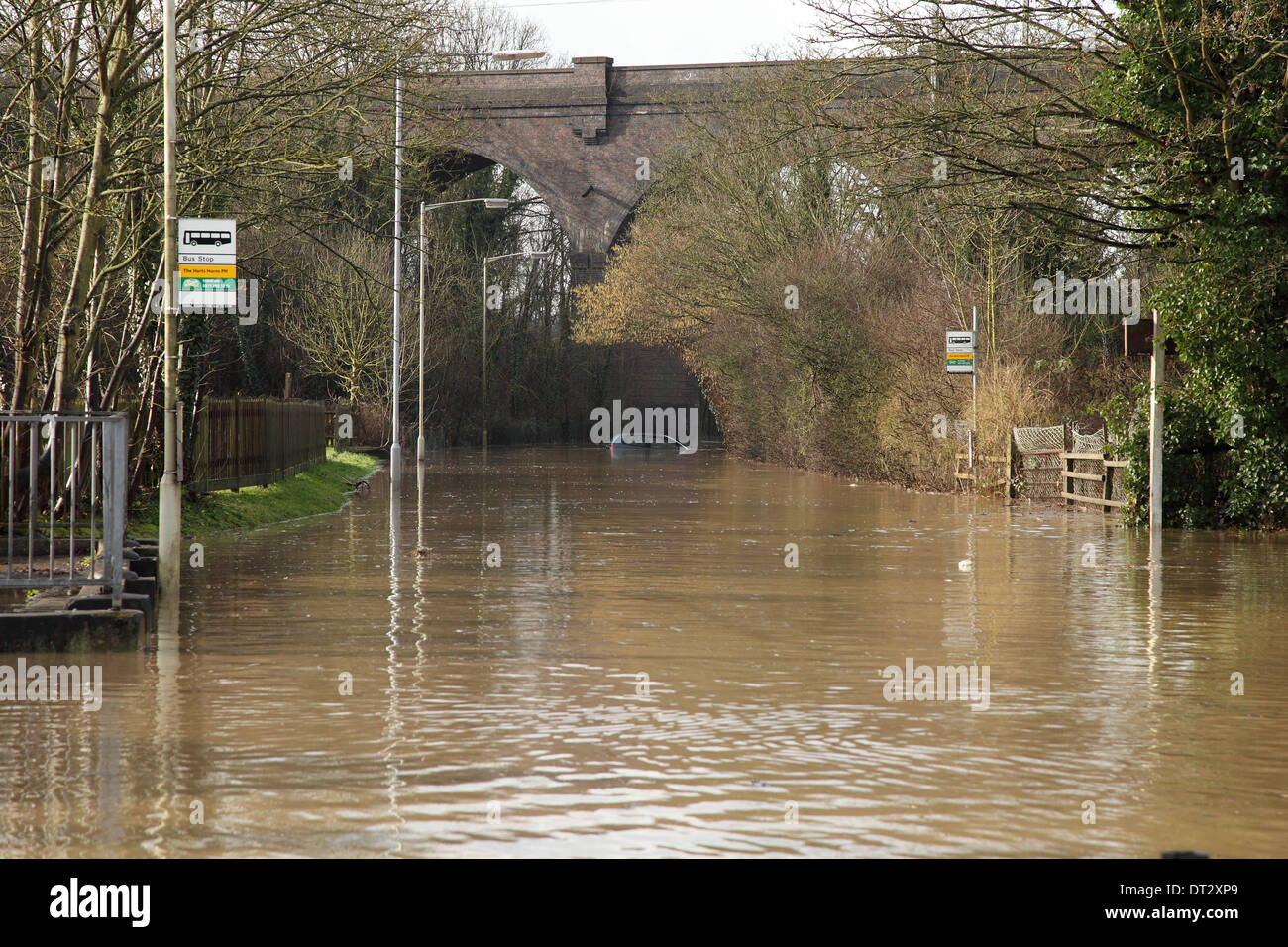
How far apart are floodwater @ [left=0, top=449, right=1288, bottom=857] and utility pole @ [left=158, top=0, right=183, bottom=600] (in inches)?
18.3

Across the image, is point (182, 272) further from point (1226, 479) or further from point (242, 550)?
point (1226, 479)

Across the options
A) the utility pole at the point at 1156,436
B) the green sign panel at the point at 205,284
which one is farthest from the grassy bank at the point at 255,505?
the utility pole at the point at 1156,436

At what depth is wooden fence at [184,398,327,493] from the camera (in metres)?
24.4

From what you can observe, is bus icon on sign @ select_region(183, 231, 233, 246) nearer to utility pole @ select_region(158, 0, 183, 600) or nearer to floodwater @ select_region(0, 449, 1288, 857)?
utility pole @ select_region(158, 0, 183, 600)

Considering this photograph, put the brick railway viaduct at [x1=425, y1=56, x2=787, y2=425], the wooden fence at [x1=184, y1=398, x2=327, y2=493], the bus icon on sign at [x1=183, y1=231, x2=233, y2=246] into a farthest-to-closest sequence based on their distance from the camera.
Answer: the brick railway viaduct at [x1=425, y1=56, x2=787, y2=425] → the wooden fence at [x1=184, y1=398, x2=327, y2=493] → the bus icon on sign at [x1=183, y1=231, x2=233, y2=246]

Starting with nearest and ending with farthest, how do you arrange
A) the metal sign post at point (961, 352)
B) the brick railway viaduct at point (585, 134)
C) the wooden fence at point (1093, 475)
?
the wooden fence at point (1093, 475)
the metal sign post at point (961, 352)
the brick railway viaduct at point (585, 134)

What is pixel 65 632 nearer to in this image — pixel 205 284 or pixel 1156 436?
pixel 205 284

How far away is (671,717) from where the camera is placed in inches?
356

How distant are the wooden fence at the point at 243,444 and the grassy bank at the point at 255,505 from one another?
274 mm

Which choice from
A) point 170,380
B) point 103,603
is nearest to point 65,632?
point 103,603

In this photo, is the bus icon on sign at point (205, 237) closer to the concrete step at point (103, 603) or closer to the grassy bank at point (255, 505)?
the concrete step at point (103, 603)

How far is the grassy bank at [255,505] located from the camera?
21734mm

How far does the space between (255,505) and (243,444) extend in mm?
2445

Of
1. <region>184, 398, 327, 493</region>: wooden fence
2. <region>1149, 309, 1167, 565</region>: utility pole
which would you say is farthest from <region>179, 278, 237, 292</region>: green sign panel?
<region>1149, 309, 1167, 565</region>: utility pole
